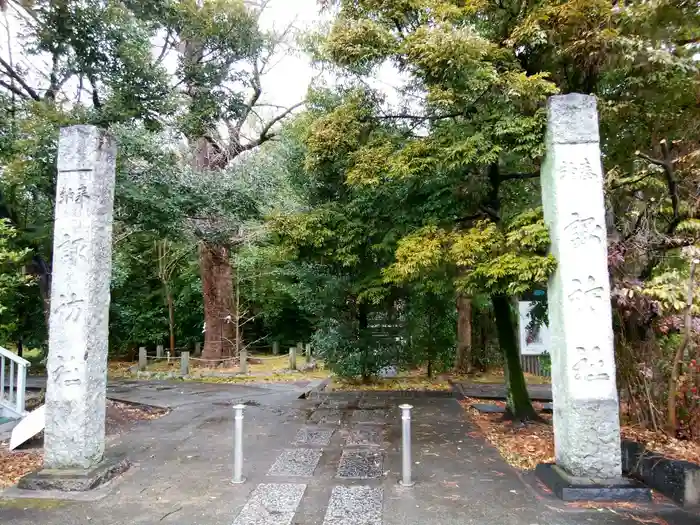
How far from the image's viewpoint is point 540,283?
524 cm

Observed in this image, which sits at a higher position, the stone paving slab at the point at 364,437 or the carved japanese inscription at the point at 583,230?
the carved japanese inscription at the point at 583,230

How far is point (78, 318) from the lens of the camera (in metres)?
4.92

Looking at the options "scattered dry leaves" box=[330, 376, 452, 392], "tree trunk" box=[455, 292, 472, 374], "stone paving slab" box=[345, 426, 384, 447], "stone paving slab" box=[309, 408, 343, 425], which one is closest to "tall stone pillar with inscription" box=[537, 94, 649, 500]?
"stone paving slab" box=[345, 426, 384, 447]

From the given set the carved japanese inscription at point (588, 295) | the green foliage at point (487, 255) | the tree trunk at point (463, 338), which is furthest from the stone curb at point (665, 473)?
the tree trunk at point (463, 338)

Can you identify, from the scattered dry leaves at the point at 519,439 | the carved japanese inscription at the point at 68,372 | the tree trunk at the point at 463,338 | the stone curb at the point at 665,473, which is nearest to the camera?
the stone curb at the point at 665,473

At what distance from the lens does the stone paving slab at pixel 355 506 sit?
3.97 meters

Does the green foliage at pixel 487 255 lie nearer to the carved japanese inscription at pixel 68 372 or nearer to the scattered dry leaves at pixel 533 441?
the scattered dry leaves at pixel 533 441

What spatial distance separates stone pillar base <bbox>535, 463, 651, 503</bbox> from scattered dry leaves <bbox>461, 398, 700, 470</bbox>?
57 cm

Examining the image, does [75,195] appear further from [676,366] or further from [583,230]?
[676,366]

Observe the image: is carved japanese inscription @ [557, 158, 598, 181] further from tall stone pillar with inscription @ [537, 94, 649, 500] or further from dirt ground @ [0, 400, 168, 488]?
dirt ground @ [0, 400, 168, 488]

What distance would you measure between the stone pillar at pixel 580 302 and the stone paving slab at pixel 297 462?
2.75 metres

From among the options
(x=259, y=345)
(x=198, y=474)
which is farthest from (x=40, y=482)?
(x=259, y=345)

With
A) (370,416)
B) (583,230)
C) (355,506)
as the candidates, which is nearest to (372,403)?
(370,416)

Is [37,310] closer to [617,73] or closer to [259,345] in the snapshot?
[259,345]
